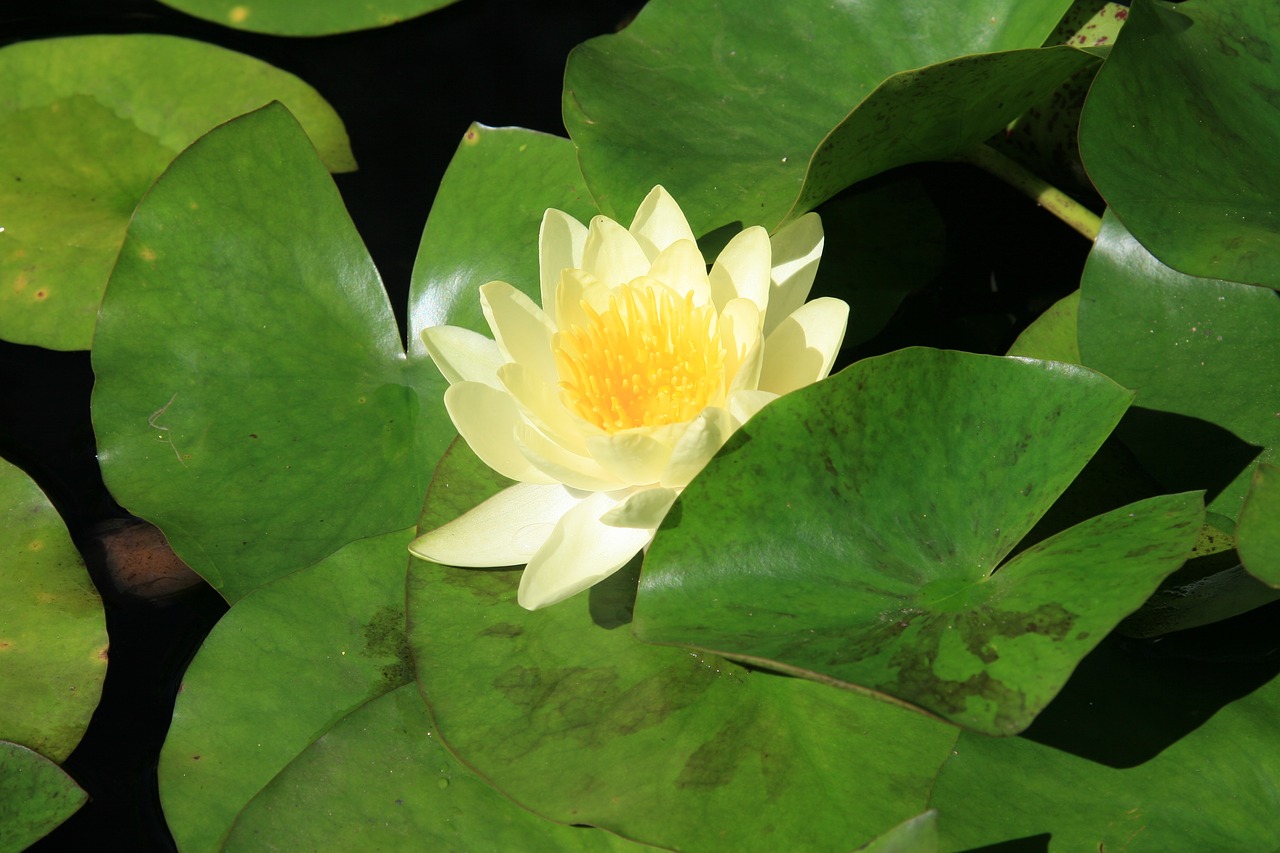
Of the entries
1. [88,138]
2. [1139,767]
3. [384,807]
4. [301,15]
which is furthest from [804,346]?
[88,138]

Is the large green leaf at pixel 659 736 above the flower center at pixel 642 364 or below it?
below

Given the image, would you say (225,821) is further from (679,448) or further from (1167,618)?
(1167,618)

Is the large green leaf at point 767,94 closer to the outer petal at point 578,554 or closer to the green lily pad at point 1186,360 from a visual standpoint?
the green lily pad at point 1186,360

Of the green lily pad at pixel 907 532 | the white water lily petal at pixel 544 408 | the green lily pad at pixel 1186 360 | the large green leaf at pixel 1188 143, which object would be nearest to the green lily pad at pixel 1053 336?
the green lily pad at pixel 1186 360

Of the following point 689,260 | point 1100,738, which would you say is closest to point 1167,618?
point 1100,738

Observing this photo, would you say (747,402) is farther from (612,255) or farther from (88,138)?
(88,138)

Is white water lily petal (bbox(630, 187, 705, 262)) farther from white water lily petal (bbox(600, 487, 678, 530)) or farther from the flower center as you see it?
white water lily petal (bbox(600, 487, 678, 530))
